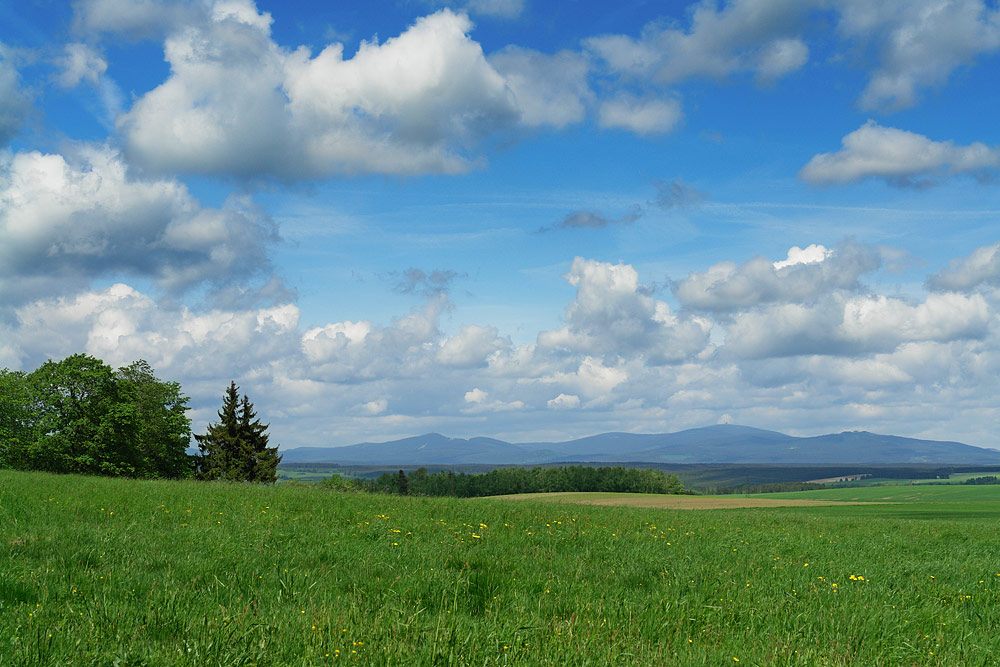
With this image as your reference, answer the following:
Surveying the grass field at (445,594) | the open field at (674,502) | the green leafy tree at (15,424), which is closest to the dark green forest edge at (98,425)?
the green leafy tree at (15,424)

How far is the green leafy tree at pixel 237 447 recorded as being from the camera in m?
68.5

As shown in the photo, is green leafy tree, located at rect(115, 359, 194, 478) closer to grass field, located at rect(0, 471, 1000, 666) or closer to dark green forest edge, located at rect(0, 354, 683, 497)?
dark green forest edge, located at rect(0, 354, 683, 497)

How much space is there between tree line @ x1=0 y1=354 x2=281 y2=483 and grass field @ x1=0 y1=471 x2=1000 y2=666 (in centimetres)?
4459

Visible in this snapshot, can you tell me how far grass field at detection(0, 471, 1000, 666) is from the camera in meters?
6.05

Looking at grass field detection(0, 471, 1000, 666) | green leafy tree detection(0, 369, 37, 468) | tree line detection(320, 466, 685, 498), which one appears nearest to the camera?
grass field detection(0, 471, 1000, 666)

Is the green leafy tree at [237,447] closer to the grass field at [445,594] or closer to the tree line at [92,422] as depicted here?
the tree line at [92,422]

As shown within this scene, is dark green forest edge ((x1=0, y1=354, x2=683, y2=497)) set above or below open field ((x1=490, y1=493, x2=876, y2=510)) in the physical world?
above

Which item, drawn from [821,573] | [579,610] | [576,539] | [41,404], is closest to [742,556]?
[821,573]

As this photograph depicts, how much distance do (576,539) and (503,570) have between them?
387 centimetres

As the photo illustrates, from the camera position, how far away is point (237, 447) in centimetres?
7019

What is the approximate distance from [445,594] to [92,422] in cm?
5595

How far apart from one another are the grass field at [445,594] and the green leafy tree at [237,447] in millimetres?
56927

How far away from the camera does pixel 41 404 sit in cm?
5475

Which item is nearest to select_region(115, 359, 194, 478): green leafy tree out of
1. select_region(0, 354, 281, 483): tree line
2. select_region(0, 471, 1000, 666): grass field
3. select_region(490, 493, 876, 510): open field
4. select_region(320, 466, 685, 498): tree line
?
select_region(0, 354, 281, 483): tree line
